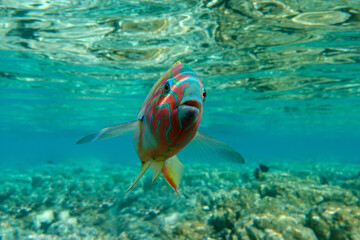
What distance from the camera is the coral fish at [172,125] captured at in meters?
1.18

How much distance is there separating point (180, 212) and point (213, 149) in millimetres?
8151

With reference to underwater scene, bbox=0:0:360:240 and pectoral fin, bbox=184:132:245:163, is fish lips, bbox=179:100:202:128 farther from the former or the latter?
pectoral fin, bbox=184:132:245:163

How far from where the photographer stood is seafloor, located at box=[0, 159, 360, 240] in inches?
212

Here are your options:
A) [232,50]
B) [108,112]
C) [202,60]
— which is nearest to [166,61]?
[202,60]

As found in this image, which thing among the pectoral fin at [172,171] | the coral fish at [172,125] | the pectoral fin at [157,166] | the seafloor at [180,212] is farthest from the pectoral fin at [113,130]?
the seafloor at [180,212]

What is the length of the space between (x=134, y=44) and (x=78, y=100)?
16521 mm

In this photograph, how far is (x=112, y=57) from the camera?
13477mm

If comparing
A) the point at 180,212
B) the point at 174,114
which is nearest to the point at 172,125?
the point at 174,114

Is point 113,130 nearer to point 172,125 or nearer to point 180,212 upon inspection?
point 172,125

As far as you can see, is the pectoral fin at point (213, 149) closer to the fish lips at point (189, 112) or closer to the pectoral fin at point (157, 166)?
the pectoral fin at point (157, 166)

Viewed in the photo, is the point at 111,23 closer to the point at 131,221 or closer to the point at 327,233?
the point at 131,221

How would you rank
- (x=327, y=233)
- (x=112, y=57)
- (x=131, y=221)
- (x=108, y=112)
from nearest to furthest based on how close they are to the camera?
(x=327, y=233) → (x=131, y=221) → (x=112, y=57) → (x=108, y=112)

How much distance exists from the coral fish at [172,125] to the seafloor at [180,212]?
442cm

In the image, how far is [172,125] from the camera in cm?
119
